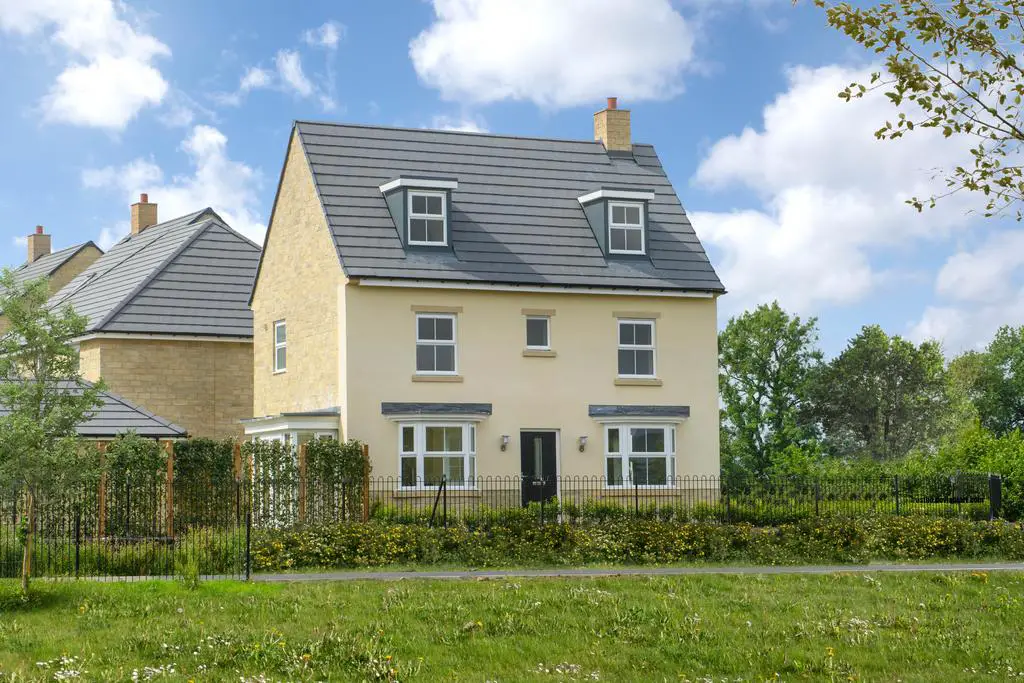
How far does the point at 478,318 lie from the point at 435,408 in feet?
9.15

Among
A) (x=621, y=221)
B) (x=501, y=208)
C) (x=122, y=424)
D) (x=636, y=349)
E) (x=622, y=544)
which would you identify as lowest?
(x=622, y=544)

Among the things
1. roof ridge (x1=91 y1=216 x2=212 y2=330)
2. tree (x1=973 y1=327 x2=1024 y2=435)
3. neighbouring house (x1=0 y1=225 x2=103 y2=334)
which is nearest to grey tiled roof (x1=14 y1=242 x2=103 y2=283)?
neighbouring house (x1=0 y1=225 x2=103 y2=334)

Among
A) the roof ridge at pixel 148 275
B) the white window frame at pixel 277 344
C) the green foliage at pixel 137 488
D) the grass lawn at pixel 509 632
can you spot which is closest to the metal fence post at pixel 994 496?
the grass lawn at pixel 509 632

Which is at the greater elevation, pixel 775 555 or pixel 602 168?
pixel 602 168

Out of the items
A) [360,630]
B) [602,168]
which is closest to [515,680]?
[360,630]

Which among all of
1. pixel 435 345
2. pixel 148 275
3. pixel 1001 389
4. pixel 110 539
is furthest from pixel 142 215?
pixel 1001 389

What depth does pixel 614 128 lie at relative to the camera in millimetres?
42031

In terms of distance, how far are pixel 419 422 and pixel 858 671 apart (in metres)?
19.3

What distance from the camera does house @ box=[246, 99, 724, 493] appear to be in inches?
1359

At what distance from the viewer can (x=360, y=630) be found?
1725 cm

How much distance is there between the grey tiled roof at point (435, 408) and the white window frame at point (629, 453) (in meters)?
3.68

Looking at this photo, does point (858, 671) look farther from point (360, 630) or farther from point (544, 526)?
point (544, 526)

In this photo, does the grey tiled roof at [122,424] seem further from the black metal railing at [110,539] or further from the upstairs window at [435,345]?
the upstairs window at [435,345]

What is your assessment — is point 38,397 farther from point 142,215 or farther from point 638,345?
point 142,215
